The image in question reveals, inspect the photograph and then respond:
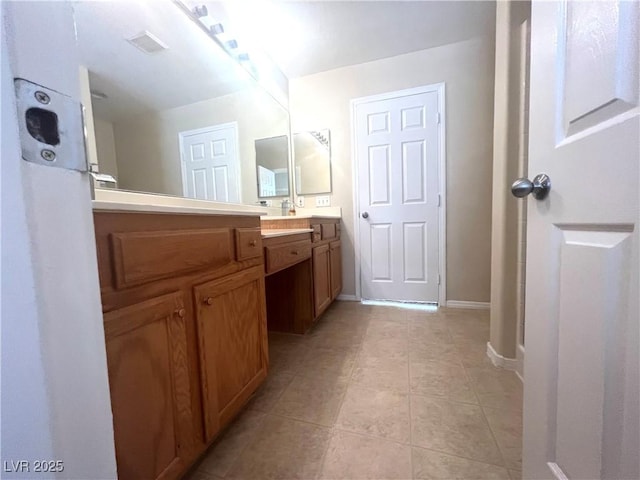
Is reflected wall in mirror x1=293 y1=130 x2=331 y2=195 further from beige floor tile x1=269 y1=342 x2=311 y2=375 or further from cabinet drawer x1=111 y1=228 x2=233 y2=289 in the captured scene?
cabinet drawer x1=111 y1=228 x2=233 y2=289

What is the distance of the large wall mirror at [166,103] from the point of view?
3.43 ft

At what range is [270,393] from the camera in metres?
1.31

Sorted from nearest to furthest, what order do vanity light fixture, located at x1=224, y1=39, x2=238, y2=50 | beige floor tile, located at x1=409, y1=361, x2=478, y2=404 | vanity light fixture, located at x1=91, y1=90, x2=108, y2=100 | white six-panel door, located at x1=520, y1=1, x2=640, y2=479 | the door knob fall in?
white six-panel door, located at x1=520, y1=1, x2=640, y2=479
the door knob
vanity light fixture, located at x1=91, y1=90, x2=108, y2=100
beige floor tile, located at x1=409, y1=361, x2=478, y2=404
vanity light fixture, located at x1=224, y1=39, x2=238, y2=50

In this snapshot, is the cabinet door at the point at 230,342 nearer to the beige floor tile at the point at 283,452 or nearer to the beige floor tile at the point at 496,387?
the beige floor tile at the point at 283,452

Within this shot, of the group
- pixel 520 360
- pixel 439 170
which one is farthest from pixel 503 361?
pixel 439 170

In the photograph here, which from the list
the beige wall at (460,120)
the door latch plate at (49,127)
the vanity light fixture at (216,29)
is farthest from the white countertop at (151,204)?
the beige wall at (460,120)

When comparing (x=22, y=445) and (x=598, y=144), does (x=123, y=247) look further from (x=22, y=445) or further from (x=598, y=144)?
(x=598, y=144)

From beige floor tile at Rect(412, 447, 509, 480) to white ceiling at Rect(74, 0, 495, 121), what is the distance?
1752mm

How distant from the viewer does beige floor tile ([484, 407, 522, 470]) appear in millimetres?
919

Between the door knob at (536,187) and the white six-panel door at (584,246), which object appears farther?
the door knob at (536,187)

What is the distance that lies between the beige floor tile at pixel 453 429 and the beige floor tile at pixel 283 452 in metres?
0.38

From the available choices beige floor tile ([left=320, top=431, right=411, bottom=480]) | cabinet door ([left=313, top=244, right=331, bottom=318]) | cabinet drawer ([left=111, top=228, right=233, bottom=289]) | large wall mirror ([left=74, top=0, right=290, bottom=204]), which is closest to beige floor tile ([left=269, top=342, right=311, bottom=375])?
cabinet door ([left=313, top=244, right=331, bottom=318])

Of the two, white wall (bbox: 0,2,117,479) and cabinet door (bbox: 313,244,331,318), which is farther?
cabinet door (bbox: 313,244,331,318)

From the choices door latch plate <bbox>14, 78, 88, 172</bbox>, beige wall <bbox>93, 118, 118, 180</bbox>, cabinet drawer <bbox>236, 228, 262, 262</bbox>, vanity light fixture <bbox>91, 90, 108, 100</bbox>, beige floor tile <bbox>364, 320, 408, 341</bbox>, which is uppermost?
vanity light fixture <bbox>91, 90, 108, 100</bbox>
